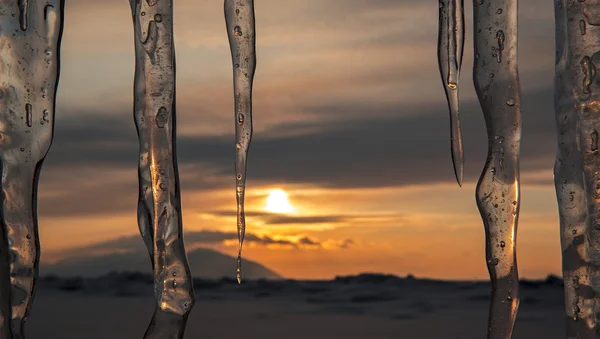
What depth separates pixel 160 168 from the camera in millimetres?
3146

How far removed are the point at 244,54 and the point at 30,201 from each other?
110 cm

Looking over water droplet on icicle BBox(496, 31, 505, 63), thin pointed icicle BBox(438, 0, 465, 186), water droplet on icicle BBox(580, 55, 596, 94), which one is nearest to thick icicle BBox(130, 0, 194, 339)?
thin pointed icicle BBox(438, 0, 465, 186)

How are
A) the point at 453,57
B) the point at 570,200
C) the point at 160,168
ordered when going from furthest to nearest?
the point at 453,57, the point at 570,200, the point at 160,168

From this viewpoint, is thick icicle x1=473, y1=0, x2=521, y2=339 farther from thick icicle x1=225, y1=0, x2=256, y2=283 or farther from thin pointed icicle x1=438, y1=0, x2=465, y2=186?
thick icicle x1=225, y1=0, x2=256, y2=283

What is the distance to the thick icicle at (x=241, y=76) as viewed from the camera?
3576 mm

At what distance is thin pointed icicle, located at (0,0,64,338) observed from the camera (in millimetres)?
3156

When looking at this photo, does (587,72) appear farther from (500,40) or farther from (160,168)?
(160,168)

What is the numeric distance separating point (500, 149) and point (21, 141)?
185cm

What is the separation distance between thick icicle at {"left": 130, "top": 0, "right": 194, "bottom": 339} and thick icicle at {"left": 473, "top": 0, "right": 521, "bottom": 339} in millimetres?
1195

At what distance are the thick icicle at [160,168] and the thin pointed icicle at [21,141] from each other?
353mm

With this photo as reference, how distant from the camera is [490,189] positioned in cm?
329

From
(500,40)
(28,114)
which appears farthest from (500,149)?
(28,114)

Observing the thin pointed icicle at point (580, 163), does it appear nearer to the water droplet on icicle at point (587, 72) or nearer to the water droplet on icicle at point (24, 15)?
the water droplet on icicle at point (587, 72)

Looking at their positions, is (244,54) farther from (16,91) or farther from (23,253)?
(23,253)
